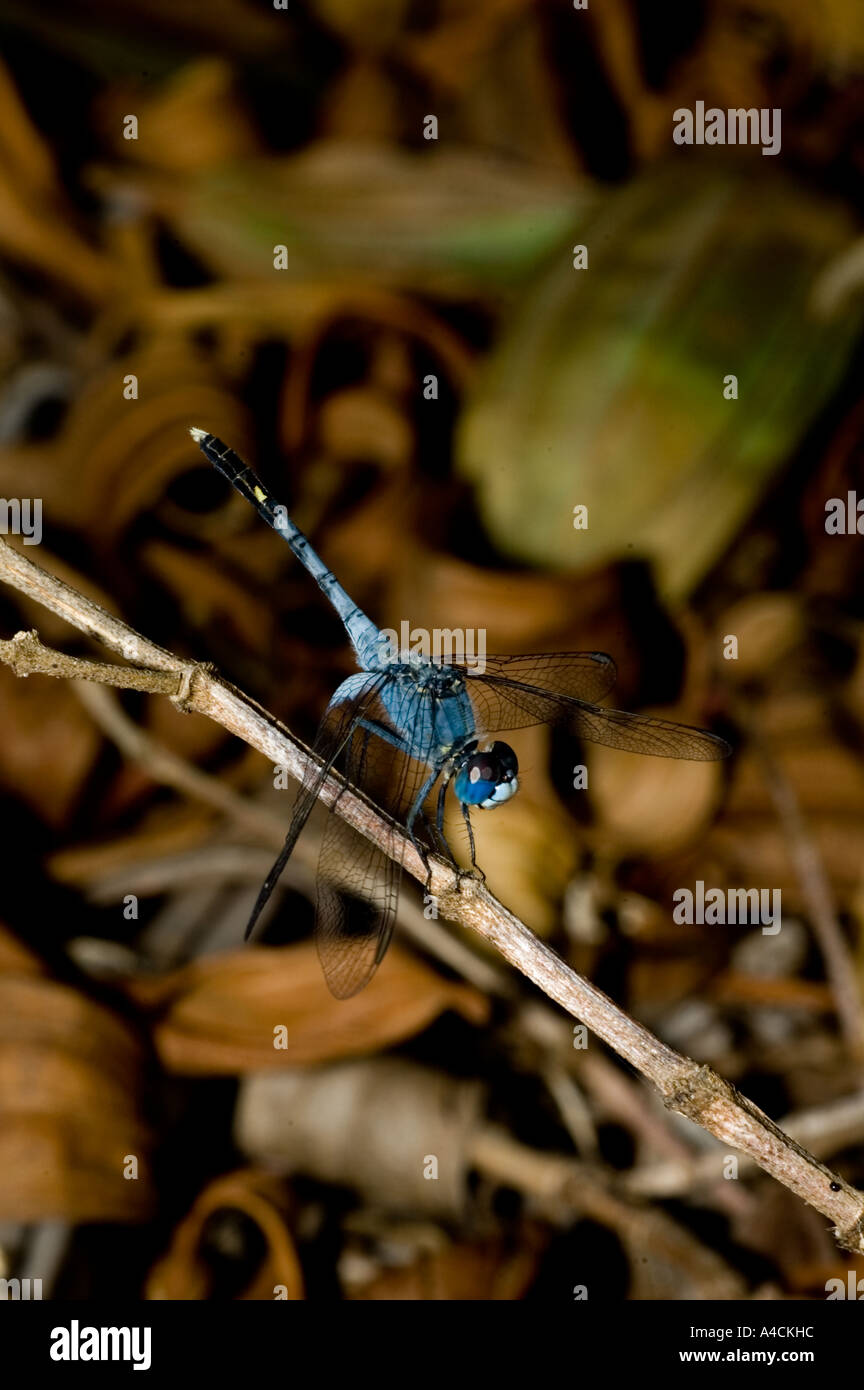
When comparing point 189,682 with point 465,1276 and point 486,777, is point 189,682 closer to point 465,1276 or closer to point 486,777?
point 486,777

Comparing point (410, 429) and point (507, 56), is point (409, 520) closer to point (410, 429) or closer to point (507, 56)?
point (410, 429)

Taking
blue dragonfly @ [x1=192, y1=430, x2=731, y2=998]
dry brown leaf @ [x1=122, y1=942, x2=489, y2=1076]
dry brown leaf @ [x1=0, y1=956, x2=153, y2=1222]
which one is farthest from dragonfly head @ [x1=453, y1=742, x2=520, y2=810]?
dry brown leaf @ [x1=0, y1=956, x2=153, y2=1222]

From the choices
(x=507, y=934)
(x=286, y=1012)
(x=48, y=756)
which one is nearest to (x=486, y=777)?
(x=507, y=934)

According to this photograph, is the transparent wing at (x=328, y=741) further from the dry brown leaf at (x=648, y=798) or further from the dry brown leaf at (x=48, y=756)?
the dry brown leaf at (x=48, y=756)

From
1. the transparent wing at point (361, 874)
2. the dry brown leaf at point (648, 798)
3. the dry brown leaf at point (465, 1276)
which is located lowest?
the dry brown leaf at point (465, 1276)

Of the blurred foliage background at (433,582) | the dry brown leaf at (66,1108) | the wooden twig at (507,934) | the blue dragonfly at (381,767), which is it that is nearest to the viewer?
the wooden twig at (507,934)

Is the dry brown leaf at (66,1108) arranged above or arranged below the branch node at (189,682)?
below

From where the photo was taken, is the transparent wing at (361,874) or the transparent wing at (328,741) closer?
the transparent wing at (328,741)

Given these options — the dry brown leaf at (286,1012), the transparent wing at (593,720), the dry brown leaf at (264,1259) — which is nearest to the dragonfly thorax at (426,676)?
the transparent wing at (593,720)
